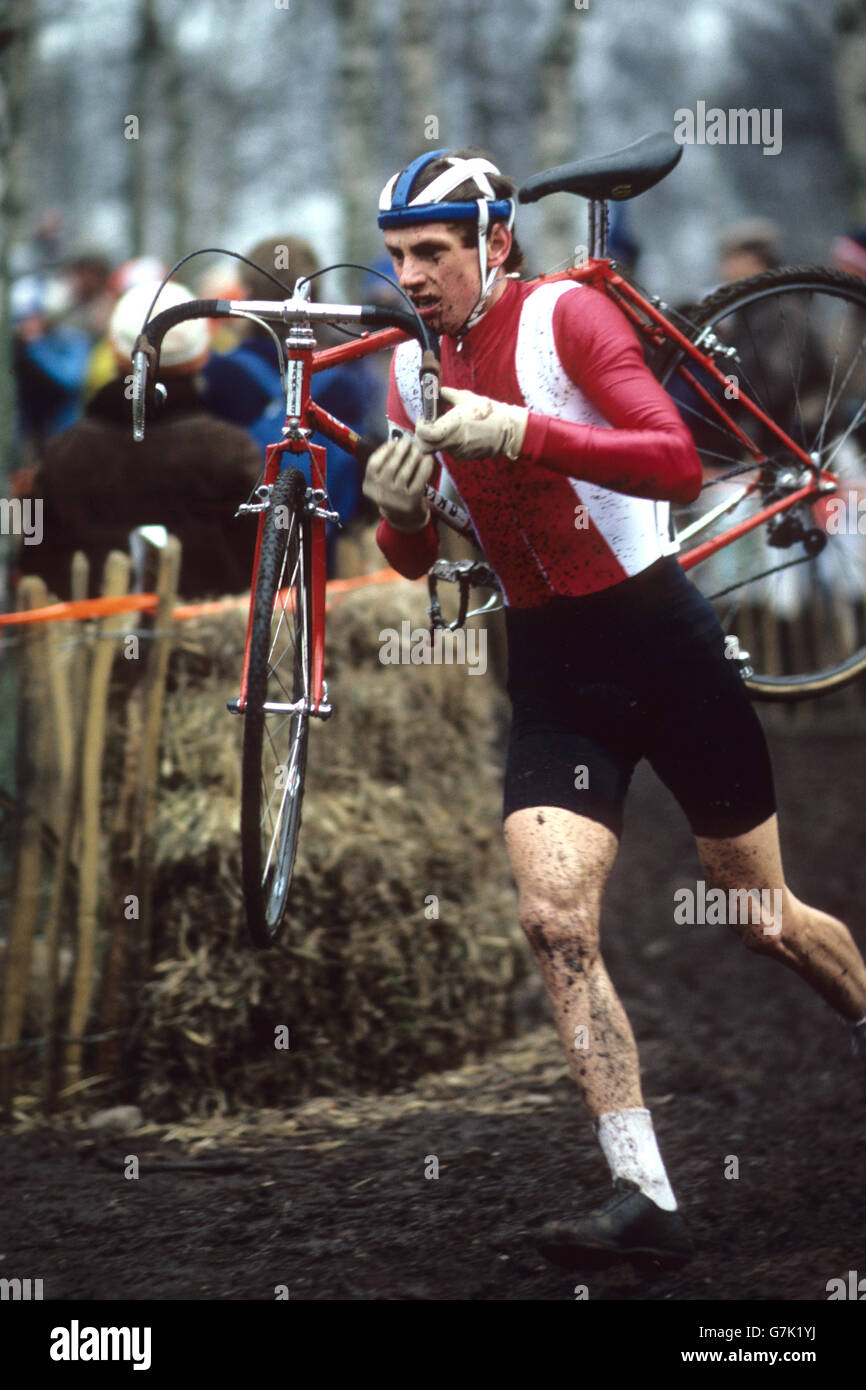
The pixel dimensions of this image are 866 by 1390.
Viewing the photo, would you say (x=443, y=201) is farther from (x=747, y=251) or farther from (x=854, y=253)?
(x=854, y=253)

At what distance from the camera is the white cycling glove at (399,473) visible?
12.2 ft

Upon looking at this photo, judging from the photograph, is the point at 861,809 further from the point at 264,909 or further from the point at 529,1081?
the point at 264,909

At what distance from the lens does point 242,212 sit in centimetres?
3466

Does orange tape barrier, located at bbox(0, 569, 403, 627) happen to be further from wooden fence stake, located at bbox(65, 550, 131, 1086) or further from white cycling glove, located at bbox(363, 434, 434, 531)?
white cycling glove, located at bbox(363, 434, 434, 531)

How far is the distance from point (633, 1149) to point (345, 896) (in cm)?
214

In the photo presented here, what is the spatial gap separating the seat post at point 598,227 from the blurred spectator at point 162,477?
186 cm

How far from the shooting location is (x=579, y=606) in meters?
4.21

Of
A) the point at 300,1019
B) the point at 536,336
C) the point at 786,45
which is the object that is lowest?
the point at 300,1019

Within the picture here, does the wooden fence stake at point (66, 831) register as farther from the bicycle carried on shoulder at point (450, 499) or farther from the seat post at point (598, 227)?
the seat post at point (598, 227)

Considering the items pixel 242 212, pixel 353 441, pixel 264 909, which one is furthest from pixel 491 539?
pixel 242 212

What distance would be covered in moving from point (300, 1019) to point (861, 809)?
15.0 feet

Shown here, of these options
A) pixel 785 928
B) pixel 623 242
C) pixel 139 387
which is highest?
pixel 623 242

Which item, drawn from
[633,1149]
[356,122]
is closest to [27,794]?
[633,1149]
